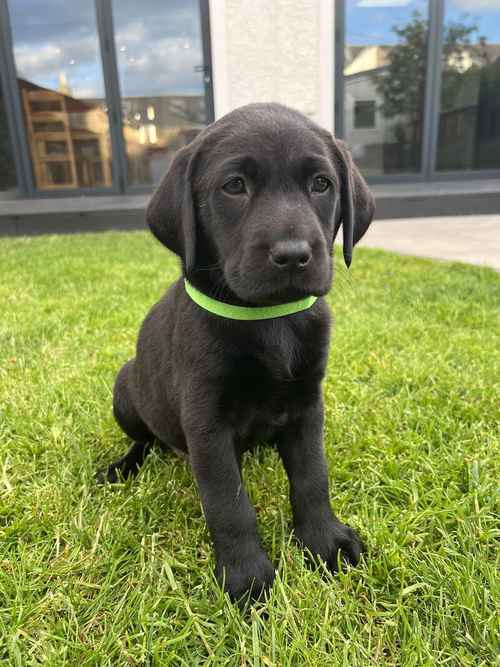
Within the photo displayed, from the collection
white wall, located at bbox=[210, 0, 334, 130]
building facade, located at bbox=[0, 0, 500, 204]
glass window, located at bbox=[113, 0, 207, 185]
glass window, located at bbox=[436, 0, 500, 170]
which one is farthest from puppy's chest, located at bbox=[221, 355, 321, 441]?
glass window, located at bbox=[436, 0, 500, 170]

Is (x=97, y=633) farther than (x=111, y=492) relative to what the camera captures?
No

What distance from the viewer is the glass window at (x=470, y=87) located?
10.3 meters

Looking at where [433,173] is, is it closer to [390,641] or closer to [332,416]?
[332,416]

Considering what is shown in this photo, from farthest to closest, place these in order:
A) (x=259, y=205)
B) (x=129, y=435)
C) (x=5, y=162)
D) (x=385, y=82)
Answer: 1. (x=385, y=82)
2. (x=5, y=162)
3. (x=129, y=435)
4. (x=259, y=205)

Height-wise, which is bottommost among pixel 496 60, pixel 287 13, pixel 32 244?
pixel 32 244

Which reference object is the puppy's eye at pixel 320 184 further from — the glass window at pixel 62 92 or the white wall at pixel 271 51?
the glass window at pixel 62 92

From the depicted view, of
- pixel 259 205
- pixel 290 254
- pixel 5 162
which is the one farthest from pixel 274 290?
pixel 5 162

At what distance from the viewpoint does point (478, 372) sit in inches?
115

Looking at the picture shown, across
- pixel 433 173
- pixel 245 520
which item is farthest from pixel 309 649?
pixel 433 173

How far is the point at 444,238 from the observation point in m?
7.41

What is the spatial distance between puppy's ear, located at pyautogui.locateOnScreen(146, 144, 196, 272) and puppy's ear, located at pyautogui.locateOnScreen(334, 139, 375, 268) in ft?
1.50

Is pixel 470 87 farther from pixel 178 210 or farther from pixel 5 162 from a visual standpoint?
pixel 178 210

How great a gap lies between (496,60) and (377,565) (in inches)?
455

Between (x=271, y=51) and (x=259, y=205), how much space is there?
894 cm
